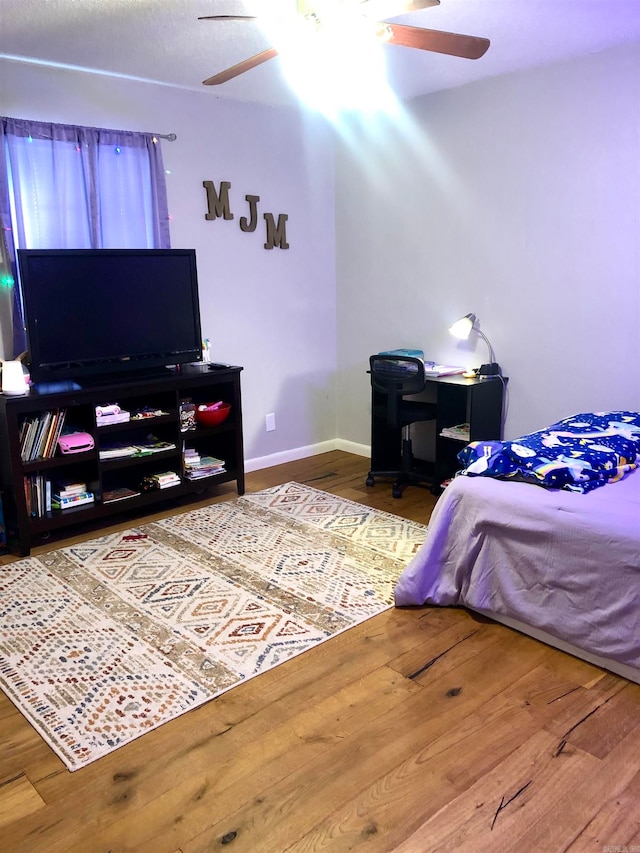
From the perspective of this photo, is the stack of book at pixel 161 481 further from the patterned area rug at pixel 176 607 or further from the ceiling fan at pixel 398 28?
the ceiling fan at pixel 398 28

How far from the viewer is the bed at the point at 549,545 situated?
2260 mm

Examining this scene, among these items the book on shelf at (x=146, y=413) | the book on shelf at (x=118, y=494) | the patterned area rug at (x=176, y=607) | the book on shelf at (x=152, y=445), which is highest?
the book on shelf at (x=146, y=413)

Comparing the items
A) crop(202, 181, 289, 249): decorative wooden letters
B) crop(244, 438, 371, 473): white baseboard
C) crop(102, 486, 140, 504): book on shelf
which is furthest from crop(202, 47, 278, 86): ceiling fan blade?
crop(244, 438, 371, 473): white baseboard

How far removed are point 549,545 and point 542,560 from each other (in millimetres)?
65

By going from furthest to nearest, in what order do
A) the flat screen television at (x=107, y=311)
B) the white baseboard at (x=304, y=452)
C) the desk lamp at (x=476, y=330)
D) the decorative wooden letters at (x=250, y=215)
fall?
the white baseboard at (x=304, y=452) < the decorative wooden letters at (x=250, y=215) < the desk lamp at (x=476, y=330) < the flat screen television at (x=107, y=311)

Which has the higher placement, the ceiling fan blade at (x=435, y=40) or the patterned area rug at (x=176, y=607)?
the ceiling fan blade at (x=435, y=40)

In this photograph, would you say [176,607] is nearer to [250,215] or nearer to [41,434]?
[41,434]

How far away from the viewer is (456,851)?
5.34 feet

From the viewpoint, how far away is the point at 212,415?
4.01m

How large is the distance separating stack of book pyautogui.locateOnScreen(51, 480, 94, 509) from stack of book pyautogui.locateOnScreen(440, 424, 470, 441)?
6.64 ft

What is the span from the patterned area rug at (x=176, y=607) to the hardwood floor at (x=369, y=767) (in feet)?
0.36

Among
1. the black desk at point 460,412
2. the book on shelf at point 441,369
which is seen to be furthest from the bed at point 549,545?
the book on shelf at point 441,369

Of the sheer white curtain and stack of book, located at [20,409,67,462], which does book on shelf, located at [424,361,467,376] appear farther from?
stack of book, located at [20,409,67,462]

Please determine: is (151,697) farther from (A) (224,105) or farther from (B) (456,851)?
(A) (224,105)
